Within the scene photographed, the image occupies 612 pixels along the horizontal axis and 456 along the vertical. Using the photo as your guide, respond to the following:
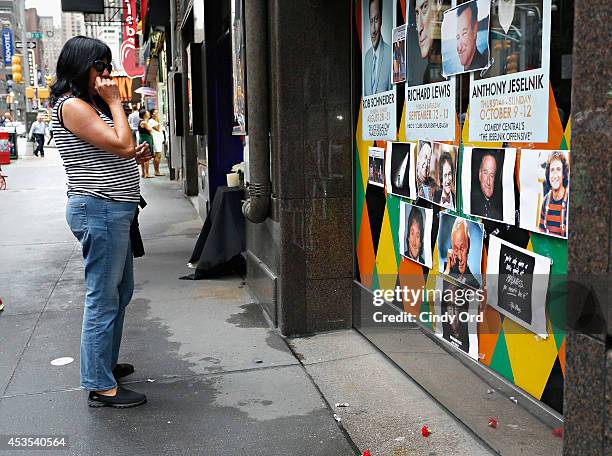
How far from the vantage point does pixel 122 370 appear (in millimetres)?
4328

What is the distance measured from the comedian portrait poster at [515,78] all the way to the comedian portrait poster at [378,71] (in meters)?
1.08

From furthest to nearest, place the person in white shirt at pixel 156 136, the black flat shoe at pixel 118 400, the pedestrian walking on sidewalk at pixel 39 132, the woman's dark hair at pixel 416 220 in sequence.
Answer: the pedestrian walking on sidewalk at pixel 39 132, the person in white shirt at pixel 156 136, the woman's dark hair at pixel 416 220, the black flat shoe at pixel 118 400

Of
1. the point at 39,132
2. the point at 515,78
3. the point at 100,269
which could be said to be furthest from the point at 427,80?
the point at 39,132

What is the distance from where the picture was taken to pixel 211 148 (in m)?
8.65

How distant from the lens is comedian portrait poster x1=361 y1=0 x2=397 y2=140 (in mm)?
4352

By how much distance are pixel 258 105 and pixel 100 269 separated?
1.87 m

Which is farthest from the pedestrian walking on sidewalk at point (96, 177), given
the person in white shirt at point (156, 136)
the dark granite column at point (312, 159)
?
the person in white shirt at point (156, 136)

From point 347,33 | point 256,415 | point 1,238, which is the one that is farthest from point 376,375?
point 1,238

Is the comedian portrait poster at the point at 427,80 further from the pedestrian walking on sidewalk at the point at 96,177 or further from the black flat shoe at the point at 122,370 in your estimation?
the black flat shoe at the point at 122,370

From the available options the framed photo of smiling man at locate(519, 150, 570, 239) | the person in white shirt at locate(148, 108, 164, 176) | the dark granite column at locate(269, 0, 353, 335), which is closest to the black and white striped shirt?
the dark granite column at locate(269, 0, 353, 335)

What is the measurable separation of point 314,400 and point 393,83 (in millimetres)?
1931

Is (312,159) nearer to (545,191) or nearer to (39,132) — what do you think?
(545,191)

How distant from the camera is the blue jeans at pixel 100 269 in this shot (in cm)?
366

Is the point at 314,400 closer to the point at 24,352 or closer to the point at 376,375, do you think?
the point at 376,375
